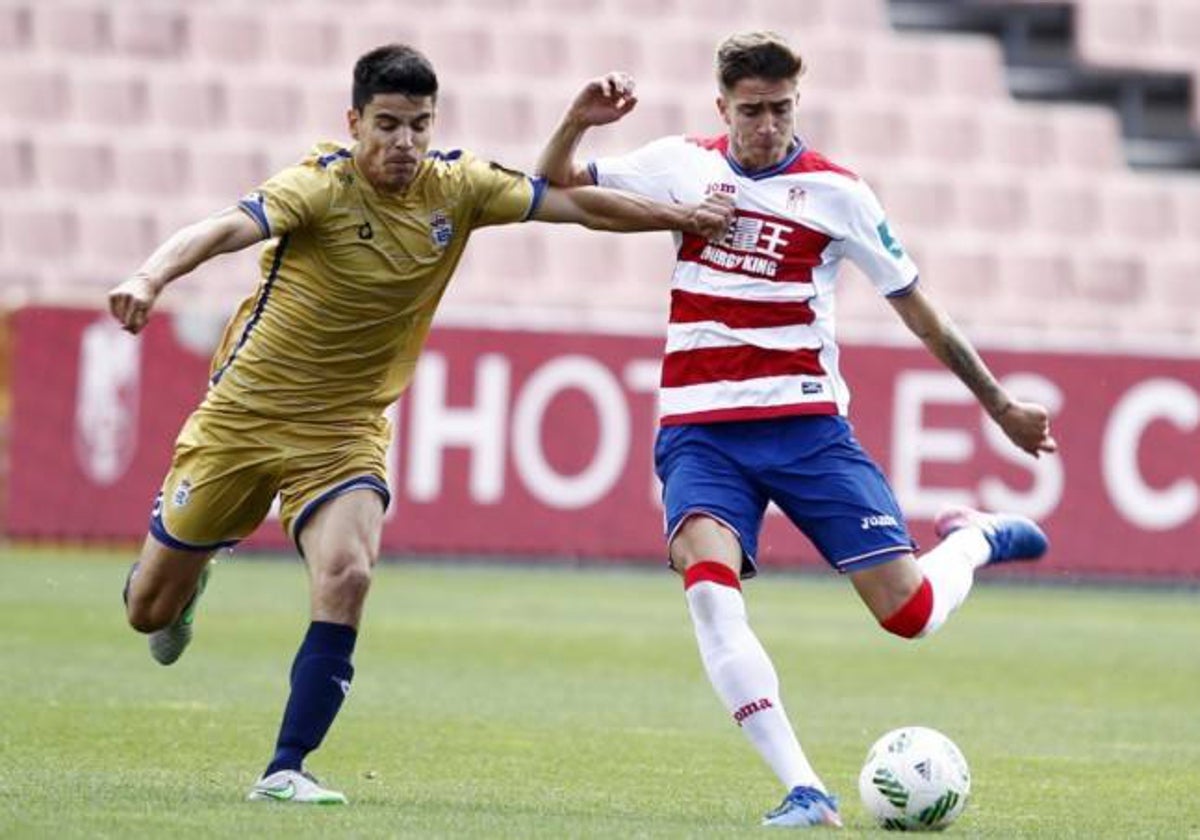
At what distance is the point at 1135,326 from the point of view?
21.8 metres

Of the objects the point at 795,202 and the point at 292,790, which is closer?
the point at 292,790

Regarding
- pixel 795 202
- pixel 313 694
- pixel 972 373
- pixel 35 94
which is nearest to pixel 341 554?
pixel 313 694

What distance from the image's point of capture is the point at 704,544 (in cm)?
747

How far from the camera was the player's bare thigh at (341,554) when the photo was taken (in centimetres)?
748

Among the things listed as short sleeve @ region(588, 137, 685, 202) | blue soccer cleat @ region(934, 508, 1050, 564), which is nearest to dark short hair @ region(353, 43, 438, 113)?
short sleeve @ region(588, 137, 685, 202)

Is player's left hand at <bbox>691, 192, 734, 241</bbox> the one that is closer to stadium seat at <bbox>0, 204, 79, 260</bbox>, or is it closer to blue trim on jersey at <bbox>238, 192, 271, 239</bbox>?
blue trim on jersey at <bbox>238, 192, 271, 239</bbox>

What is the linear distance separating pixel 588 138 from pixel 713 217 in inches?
534

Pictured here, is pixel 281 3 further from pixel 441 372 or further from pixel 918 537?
pixel 918 537

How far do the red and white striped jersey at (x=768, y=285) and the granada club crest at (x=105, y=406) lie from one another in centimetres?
1090

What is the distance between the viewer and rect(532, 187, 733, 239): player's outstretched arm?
766 cm

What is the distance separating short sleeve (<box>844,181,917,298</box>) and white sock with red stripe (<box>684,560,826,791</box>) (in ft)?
3.45

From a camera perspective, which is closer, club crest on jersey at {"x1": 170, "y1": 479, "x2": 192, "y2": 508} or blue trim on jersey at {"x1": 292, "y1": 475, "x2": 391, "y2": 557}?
blue trim on jersey at {"x1": 292, "y1": 475, "x2": 391, "y2": 557}

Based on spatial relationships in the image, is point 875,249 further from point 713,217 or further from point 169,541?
point 169,541

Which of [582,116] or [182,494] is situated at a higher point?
[582,116]
